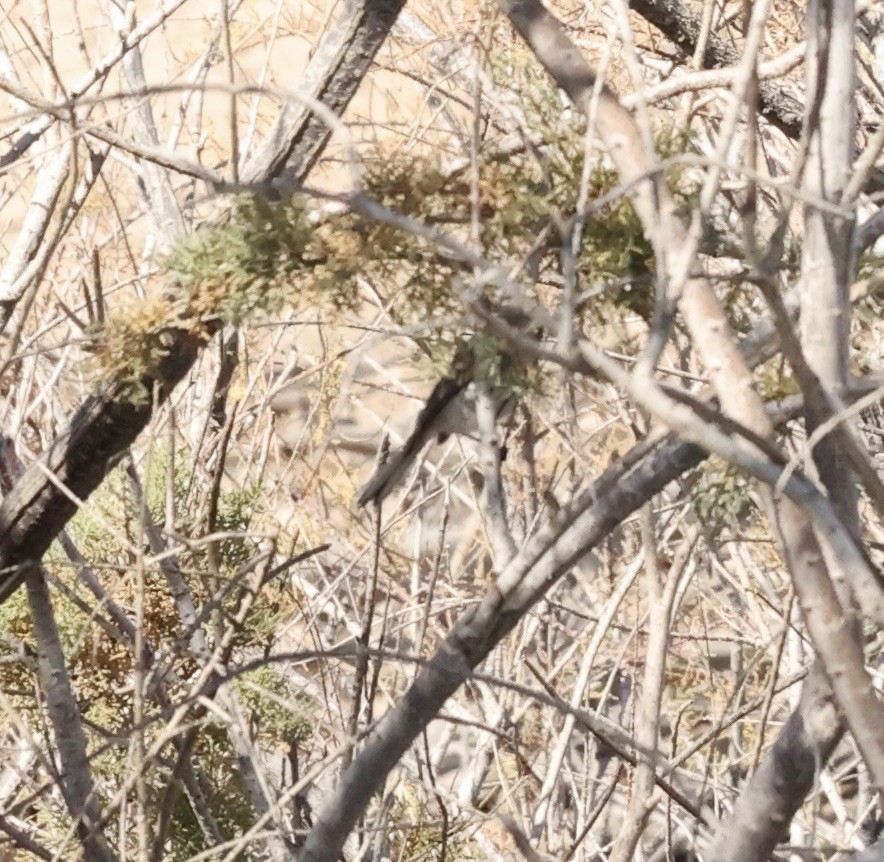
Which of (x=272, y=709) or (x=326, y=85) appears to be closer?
(x=326, y=85)

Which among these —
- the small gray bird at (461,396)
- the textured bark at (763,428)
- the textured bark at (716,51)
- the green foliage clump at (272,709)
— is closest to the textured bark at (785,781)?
the textured bark at (763,428)

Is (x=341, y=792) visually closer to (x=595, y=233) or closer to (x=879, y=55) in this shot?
(x=595, y=233)

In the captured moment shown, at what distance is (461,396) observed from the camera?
2.79 ft

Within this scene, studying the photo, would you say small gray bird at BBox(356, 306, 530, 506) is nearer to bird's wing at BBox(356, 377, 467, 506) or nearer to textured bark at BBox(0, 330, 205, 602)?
bird's wing at BBox(356, 377, 467, 506)

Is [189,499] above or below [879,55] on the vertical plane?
below

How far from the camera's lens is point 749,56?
0.55 metres

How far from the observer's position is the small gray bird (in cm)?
73

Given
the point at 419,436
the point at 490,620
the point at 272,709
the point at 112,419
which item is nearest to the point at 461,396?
the point at 419,436

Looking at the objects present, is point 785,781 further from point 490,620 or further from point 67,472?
point 67,472

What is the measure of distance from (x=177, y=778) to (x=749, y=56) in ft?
2.07

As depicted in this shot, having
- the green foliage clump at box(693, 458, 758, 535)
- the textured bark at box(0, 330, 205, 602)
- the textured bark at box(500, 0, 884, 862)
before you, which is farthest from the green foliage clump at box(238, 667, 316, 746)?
the textured bark at box(500, 0, 884, 862)

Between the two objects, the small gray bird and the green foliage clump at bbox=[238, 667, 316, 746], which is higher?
the small gray bird

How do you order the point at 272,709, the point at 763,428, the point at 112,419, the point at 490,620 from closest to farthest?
the point at 763,428
the point at 490,620
the point at 112,419
the point at 272,709

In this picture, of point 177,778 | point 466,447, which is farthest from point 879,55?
point 177,778
